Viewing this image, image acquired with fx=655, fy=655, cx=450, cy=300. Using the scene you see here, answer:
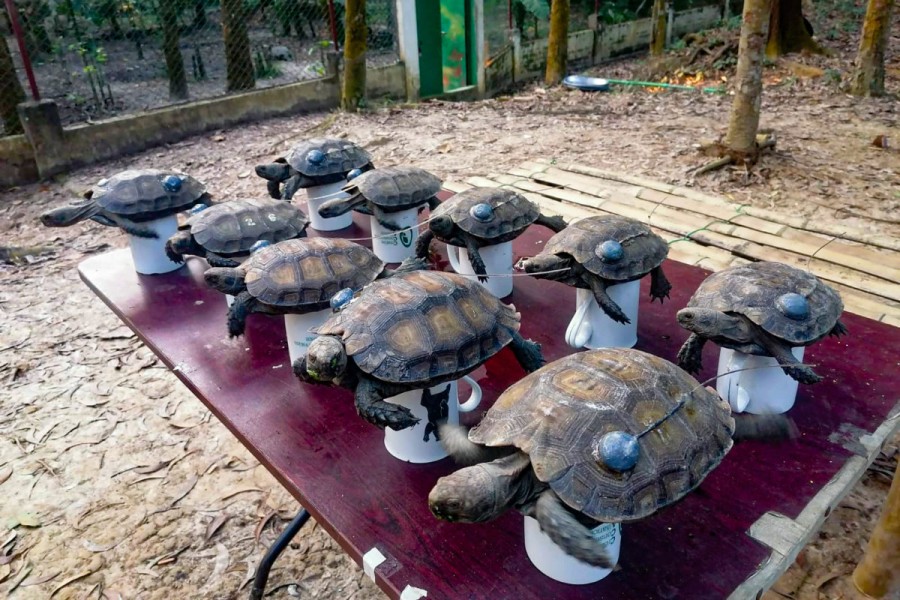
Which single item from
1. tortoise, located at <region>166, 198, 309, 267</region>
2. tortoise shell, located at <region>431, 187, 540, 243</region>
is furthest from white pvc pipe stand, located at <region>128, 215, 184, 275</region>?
tortoise shell, located at <region>431, 187, 540, 243</region>

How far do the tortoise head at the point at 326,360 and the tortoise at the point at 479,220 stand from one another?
2.49 feet

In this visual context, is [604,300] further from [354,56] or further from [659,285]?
[354,56]

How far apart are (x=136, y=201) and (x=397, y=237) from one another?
103 cm

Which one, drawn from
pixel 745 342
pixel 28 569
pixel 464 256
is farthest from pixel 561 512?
pixel 28 569

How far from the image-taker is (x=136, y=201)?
2.55 m

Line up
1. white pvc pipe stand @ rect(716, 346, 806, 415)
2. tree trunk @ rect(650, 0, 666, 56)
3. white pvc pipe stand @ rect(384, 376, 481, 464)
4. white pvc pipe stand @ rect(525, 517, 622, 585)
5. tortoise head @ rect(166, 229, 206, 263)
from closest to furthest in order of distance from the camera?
white pvc pipe stand @ rect(525, 517, 622, 585)
white pvc pipe stand @ rect(384, 376, 481, 464)
white pvc pipe stand @ rect(716, 346, 806, 415)
tortoise head @ rect(166, 229, 206, 263)
tree trunk @ rect(650, 0, 666, 56)

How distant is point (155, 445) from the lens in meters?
→ 2.83

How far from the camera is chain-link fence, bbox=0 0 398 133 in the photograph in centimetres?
695

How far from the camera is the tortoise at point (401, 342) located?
1.43 meters

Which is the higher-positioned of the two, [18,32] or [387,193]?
[18,32]

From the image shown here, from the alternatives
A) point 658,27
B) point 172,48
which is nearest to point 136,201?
point 172,48

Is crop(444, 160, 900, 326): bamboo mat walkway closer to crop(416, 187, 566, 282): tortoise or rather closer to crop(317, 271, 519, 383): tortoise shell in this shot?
crop(416, 187, 566, 282): tortoise

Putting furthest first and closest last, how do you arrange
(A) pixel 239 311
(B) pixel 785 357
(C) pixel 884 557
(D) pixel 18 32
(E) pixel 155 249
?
(D) pixel 18 32, (E) pixel 155 249, (A) pixel 239 311, (C) pixel 884 557, (B) pixel 785 357

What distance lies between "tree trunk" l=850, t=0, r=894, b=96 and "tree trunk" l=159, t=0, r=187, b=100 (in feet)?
21.8
